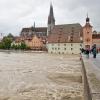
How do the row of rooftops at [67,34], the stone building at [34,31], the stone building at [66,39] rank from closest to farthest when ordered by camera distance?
the stone building at [66,39], the row of rooftops at [67,34], the stone building at [34,31]

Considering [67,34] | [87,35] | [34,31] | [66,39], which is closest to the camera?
[87,35]

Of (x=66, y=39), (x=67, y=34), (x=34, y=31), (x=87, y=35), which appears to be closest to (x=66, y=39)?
(x=66, y=39)

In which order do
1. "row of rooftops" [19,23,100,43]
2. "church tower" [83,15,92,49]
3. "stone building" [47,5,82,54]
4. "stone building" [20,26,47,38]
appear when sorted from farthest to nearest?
"stone building" [20,26,47,38], "row of rooftops" [19,23,100,43], "stone building" [47,5,82,54], "church tower" [83,15,92,49]

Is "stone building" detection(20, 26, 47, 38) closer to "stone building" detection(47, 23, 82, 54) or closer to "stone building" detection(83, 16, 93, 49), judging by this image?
"stone building" detection(47, 23, 82, 54)

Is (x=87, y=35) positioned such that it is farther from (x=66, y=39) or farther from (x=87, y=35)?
(x=66, y=39)

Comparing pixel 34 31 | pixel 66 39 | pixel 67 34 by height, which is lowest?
pixel 66 39

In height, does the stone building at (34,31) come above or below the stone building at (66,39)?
above

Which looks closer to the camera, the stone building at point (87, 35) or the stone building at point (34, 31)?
the stone building at point (87, 35)

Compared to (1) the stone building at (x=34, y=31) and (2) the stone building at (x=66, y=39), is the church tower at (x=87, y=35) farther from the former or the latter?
(1) the stone building at (x=34, y=31)

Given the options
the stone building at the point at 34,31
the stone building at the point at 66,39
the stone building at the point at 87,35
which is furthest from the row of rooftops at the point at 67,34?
the stone building at the point at 34,31

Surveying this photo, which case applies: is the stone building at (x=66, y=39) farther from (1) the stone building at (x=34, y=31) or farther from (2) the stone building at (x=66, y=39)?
(1) the stone building at (x=34, y=31)

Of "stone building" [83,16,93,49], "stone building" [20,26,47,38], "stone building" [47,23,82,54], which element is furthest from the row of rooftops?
"stone building" [20,26,47,38]

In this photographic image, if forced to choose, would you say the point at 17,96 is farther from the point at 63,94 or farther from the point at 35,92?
the point at 63,94

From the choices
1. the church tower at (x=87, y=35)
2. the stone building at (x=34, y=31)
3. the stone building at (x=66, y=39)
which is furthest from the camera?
the stone building at (x=34, y=31)
